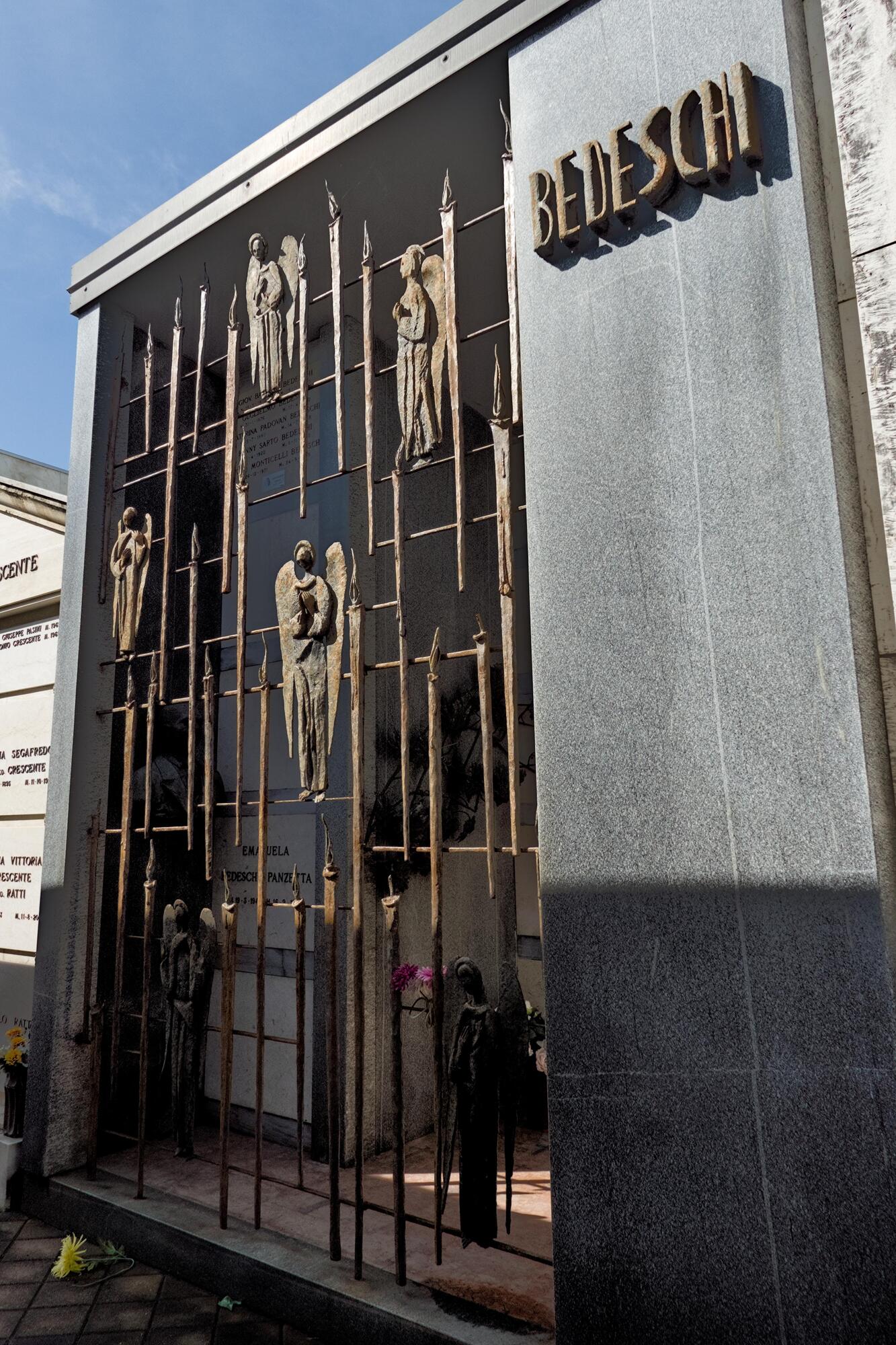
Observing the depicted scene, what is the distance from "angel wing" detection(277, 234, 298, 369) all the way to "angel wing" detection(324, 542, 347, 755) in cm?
125

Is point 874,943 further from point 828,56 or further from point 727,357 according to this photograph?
point 828,56

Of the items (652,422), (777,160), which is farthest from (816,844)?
(777,160)


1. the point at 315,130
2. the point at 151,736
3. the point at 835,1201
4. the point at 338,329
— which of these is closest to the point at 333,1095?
the point at 835,1201

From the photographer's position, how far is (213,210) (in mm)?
5023

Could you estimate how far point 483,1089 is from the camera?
3.49m

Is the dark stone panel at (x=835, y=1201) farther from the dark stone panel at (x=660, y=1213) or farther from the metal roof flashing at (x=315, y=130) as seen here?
the metal roof flashing at (x=315, y=130)

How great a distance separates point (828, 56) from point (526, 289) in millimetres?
→ 1221

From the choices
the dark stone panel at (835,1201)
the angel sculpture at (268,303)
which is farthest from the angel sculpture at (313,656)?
the dark stone panel at (835,1201)

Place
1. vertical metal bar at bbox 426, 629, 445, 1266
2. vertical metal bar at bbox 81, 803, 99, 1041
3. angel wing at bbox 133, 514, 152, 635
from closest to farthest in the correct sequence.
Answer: vertical metal bar at bbox 426, 629, 445, 1266, vertical metal bar at bbox 81, 803, 99, 1041, angel wing at bbox 133, 514, 152, 635

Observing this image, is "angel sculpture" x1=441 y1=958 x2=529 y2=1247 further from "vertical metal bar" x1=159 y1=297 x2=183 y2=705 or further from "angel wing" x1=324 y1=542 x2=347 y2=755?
"vertical metal bar" x1=159 y1=297 x2=183 y2=705

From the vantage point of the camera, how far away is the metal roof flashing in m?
3.77

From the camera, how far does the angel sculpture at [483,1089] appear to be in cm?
343

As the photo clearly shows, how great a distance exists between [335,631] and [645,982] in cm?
231

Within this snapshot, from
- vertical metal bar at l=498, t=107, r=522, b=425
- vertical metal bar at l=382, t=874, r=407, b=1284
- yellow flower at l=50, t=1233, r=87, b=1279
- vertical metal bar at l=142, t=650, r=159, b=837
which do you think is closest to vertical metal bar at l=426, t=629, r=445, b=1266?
vertical metal bar at l=382, t=874, r=407, b=1284
